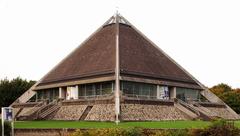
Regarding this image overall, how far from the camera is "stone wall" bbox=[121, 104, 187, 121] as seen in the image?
38.2m

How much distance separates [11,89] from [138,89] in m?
29.9

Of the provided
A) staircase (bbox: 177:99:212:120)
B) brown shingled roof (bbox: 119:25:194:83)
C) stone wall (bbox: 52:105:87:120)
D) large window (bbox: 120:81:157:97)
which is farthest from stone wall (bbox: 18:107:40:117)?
staircase (bbox: 177:99:212:120)

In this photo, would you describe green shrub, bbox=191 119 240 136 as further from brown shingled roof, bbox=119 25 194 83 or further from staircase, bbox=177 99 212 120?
staircase, bbox=177 99 212 120

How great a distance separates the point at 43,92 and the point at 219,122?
3877 centimetres

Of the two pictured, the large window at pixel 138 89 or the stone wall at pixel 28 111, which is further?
the stone wall at pixel 28 111

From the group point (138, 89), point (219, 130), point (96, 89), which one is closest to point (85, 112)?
point (96, 89)

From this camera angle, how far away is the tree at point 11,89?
215 ft

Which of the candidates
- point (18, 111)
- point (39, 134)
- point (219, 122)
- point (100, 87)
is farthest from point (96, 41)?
point (219, 122)

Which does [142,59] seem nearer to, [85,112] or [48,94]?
[85,112]

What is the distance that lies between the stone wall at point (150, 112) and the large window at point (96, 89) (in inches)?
191

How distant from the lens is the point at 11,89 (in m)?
67.3

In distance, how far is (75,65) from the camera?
5200 cm

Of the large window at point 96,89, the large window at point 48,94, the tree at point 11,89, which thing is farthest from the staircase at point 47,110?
the tree at point 11,89

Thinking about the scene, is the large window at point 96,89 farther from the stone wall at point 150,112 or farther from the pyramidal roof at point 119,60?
the stone wall at point 150,112
